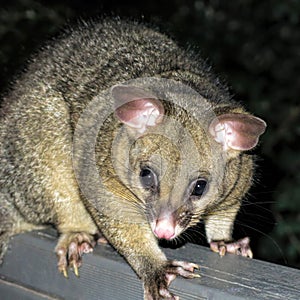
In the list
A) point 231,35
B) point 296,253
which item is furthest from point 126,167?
point 231,35

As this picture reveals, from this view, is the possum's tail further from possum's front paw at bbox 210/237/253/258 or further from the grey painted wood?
possum's front paw at bbox 210/237/253/258

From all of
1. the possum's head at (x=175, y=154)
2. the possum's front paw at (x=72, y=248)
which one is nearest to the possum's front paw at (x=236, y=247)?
the possum's head at (x=175, y=154)

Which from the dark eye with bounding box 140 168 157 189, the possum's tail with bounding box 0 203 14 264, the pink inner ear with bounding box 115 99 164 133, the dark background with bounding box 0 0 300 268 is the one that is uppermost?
the dark background with bounding box 0 0 300 268

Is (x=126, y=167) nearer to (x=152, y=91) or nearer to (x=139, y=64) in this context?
(x=152, y=91)

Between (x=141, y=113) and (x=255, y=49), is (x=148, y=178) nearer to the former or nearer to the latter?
(x=141, y=113)

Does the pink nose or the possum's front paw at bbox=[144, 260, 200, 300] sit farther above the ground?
the pink nose

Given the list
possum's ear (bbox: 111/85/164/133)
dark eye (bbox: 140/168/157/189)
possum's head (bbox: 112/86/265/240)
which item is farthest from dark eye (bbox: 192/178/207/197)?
possum's ear (bbox: 111/85/164/133)

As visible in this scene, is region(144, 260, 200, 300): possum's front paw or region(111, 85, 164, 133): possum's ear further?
region(111, 85, 164, 133): possum's ear
